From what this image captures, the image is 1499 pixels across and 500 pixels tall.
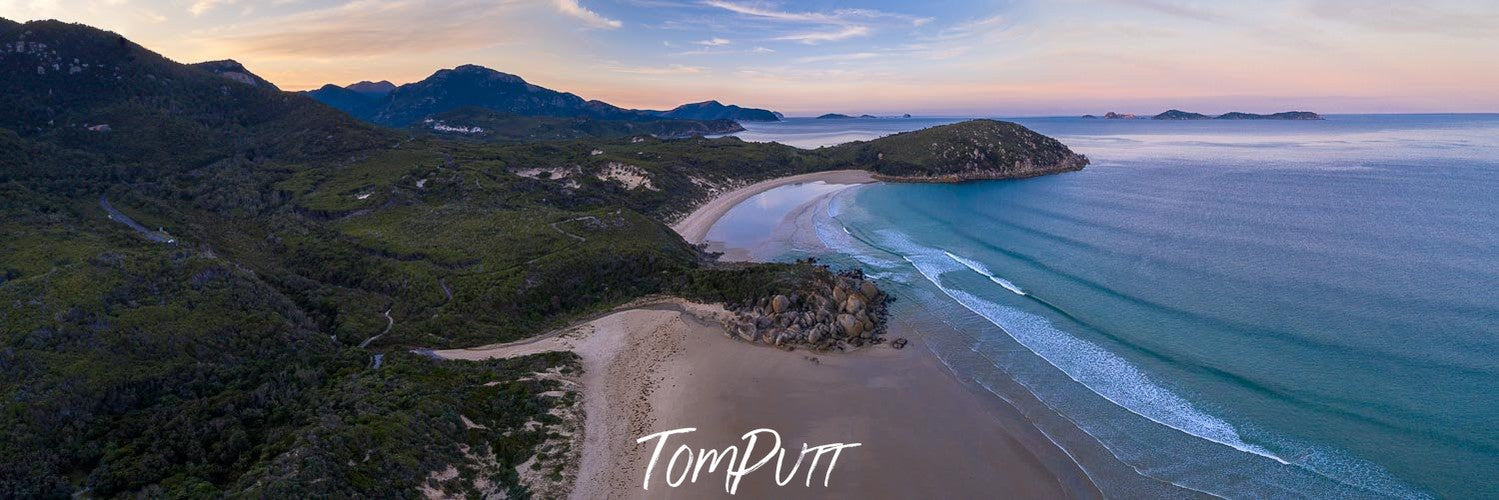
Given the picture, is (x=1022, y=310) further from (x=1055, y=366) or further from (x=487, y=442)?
(x=487, y=442)

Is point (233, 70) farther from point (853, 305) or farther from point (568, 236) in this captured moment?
point (853, 305)

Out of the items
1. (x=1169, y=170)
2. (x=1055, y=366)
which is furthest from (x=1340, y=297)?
(x=1169, y=170)

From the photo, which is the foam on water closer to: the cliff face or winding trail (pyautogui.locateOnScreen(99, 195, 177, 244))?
winding trail (pyautogui.locateOnScreen(99, 195, 177, 244))

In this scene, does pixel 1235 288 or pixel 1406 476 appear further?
pixel 1235 288

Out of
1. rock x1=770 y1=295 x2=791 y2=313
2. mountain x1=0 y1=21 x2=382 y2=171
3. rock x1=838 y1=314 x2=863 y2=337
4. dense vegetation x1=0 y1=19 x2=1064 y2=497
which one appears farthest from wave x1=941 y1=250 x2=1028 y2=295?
mountain x1=0 y1=21 x2=382 y2=171

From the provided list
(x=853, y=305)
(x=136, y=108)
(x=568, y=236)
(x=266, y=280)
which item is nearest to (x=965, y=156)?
(x=853, y=305)
